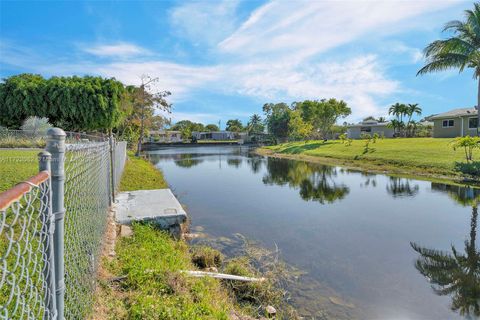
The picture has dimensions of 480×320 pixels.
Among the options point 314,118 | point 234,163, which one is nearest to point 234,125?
point 314,118

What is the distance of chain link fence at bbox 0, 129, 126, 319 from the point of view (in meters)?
1.25

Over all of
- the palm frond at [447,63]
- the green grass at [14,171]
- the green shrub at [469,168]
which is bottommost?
the green shrub at [469,168]

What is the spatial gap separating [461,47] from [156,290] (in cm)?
2237

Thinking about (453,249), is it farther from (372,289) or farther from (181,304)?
(181,304)

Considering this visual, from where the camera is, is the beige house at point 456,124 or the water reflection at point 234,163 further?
the beige house at point 456,124

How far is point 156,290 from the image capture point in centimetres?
343

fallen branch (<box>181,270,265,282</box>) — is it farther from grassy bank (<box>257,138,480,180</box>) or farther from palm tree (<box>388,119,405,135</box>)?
palm tree (<box>388,119,405,135</box>)

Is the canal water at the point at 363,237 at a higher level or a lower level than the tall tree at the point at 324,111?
lower

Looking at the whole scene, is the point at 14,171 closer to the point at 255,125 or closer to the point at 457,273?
the point at 457,273

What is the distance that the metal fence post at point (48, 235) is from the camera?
1563 millimetres

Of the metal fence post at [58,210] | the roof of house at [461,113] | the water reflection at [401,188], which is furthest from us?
the roof of house at [461,113]

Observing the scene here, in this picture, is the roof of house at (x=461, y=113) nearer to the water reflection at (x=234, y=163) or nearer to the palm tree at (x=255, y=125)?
the water reflection at (x=234, y=163)

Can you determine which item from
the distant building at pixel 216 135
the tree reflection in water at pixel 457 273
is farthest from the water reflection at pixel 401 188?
the distant building at pixel 216 135

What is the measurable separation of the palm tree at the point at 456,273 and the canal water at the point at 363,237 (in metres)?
0.02
